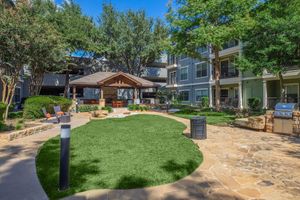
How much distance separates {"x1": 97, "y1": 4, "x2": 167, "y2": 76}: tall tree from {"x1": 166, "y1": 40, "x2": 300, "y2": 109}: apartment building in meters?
5.28

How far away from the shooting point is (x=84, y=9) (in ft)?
114

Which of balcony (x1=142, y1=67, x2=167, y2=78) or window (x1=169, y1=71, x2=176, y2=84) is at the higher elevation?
balcony (x1=142, y1=67, x2=167, y2=78)

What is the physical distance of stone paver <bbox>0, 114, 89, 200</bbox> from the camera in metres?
4.31

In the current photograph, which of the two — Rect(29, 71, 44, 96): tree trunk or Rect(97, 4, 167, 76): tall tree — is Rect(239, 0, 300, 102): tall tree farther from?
Rect(29, 71, 44, 96): tree trunk

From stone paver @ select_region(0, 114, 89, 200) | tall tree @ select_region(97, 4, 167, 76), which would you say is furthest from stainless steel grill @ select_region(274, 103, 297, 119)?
tall tree @ select_region(97, 4, 167, 76)

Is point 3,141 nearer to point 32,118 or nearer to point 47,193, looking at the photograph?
point 47,193

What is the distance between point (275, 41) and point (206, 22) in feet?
19.2

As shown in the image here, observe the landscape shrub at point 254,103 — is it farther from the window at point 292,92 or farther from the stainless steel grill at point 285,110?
the stainless steel grill at point 285,110

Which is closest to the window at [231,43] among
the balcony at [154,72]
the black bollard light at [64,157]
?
the balcony at [154,72]

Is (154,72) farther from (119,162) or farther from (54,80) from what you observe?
(119,162)

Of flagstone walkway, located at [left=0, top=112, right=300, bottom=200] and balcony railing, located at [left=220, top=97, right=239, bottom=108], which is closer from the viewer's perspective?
flagstone walkway, located at [left=0, top=112, right=300, bottom=200]

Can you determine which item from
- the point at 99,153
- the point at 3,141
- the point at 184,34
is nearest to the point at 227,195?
the point at 99,153

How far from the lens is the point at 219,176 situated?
545 centimetres

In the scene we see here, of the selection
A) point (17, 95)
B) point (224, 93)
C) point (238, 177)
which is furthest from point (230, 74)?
point (17, 95)
